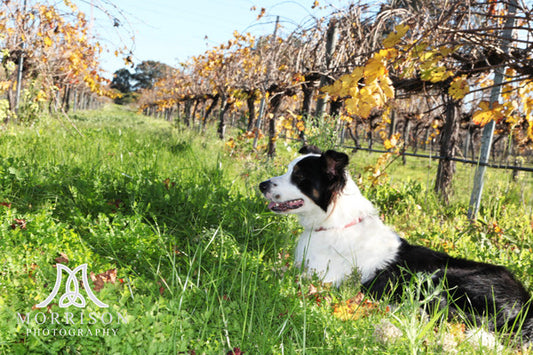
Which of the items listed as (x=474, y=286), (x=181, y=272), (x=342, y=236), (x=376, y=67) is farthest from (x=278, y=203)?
(x=474, y=286)

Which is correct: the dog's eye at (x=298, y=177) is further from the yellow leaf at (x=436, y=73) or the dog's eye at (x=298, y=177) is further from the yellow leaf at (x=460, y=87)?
the yellow leaf at (x=460, y=87)

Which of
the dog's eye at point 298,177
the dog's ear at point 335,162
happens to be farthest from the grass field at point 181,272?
the dog's ear at point 335,162

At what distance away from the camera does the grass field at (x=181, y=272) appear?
172 centimetres

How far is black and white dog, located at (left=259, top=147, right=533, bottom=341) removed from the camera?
7.76 feet

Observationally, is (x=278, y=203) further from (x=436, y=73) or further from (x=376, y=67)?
(x=436, y=73)

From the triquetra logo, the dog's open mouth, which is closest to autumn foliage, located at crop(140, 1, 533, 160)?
the dog's open mouth

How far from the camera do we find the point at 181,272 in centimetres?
270

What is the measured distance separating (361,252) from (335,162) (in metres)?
0.76

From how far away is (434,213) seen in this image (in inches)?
202

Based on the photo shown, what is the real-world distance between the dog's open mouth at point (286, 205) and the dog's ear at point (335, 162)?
14.6 inches

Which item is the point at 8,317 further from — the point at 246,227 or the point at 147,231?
the point at 246,227

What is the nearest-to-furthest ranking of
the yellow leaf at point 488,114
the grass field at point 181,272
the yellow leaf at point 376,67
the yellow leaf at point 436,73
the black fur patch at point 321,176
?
the grass field at point 181,272, the yellow leaf at point 376,67, the yellow leaf at point 488,114, the yellow leaf at point 436,73, the black fur patch at point 321,176

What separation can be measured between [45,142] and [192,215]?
392 cm

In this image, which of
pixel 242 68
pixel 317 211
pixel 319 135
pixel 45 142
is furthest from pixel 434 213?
pixel 242 68
